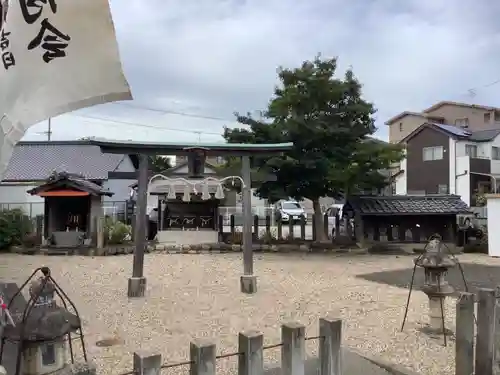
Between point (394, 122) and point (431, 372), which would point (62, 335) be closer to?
point (431, 372)

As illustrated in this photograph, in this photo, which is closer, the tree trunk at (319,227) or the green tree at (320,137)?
the green tree at (320,137)

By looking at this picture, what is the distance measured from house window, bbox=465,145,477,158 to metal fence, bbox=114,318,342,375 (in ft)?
89.9

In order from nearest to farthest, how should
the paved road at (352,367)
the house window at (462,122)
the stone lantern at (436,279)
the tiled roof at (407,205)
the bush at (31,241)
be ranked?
the paved road at (352,367)
the stone lantern at (436,279)
the bush at (31,241)
the tiled roof at (407,205)
the house window at (462,122)

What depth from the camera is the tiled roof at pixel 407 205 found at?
15.9 m

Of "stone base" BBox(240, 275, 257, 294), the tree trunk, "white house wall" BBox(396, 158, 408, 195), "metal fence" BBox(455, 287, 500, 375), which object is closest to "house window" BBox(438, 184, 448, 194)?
"white house wall" BBox(396, 158, 408, 195)

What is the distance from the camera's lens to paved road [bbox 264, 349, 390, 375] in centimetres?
428

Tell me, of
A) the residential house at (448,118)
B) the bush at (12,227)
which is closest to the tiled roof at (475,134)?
the residential house at (448,118)

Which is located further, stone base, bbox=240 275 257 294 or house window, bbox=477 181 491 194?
house window, bbox=477 181 491 194

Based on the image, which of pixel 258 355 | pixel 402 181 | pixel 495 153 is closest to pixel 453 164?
pixel 495 153

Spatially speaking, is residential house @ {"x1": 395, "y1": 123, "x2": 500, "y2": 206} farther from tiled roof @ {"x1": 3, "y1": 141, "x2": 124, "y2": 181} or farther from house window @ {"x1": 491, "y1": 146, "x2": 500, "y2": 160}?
tiled roof @ {"x1": 3, "y1": 141, "x2": 124, "y2": 181}

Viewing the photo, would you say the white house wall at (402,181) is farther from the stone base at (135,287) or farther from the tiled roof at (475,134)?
the stone base at (135,287)

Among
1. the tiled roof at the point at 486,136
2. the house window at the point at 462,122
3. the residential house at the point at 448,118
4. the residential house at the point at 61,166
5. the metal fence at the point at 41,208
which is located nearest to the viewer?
the metal fence at the point at 41,208

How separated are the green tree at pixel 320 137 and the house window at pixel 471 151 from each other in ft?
51.1

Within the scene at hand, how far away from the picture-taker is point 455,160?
89.4 feet
